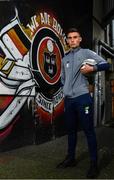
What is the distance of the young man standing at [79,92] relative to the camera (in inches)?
261

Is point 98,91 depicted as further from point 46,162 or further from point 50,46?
point 46,162

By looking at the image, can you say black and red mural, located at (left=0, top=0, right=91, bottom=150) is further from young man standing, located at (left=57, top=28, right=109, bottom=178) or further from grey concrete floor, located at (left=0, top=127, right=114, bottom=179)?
young man standing, located at (left=57, top=28, right=109, bottom=178)

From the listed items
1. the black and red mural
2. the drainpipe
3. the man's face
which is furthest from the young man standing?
the drainpipe

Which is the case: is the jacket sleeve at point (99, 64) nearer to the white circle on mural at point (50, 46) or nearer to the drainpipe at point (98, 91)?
the white circle on mural at point (50, 46)

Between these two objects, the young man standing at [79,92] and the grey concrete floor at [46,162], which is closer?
the grey concrete floor at [46,162]

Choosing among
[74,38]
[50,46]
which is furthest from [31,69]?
[74,38]

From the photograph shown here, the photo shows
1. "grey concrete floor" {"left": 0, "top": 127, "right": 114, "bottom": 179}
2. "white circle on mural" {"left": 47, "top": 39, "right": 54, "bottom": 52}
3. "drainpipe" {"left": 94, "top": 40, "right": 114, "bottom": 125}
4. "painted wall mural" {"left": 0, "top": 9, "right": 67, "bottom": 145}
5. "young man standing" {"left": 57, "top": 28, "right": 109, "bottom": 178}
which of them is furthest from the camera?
"drainpipe" {"left": 94, "top": 40, "right": 114, "bottom": 125}

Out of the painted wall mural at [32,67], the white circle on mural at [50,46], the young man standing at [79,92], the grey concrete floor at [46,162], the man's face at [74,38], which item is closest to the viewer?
the grey concrete floor at [46,162]

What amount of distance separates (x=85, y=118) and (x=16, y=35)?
289cm

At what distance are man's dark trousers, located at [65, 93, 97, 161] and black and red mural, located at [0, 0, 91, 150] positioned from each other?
6.25ft

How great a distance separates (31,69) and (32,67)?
2.3 inches

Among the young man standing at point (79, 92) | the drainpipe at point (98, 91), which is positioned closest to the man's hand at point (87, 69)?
the young man standing at point (79, 92)

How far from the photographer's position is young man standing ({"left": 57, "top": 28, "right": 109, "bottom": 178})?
21.7 feet

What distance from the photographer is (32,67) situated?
9.48 metres
